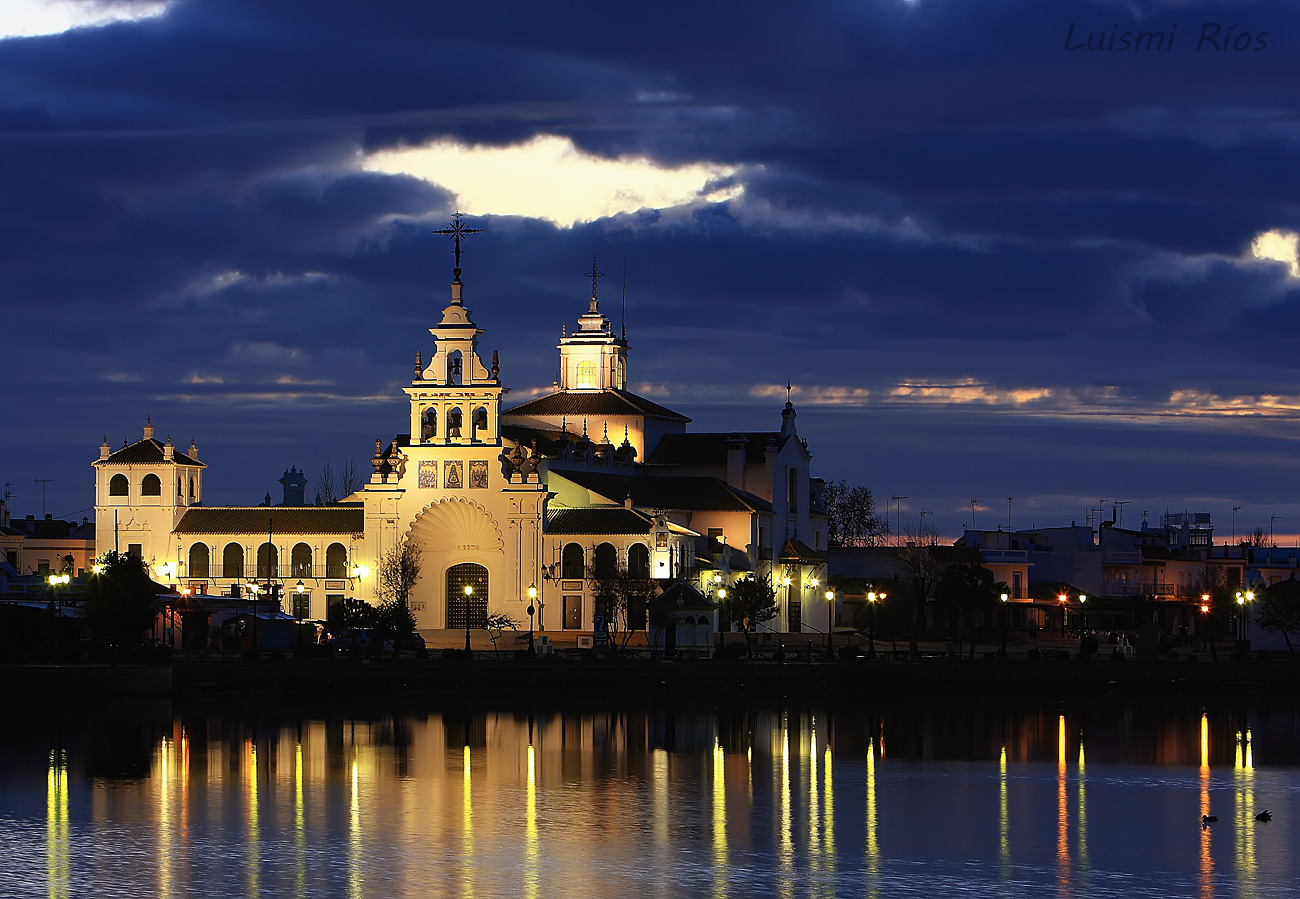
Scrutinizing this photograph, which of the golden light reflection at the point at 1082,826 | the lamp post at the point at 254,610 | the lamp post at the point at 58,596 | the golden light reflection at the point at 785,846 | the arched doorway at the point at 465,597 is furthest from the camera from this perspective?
the arched doorway at the point at 465,597

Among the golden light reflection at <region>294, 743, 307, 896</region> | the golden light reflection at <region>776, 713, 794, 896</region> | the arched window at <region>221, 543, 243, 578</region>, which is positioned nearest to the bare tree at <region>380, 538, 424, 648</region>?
the arched window at <region>221, 543, 243, 578</region>

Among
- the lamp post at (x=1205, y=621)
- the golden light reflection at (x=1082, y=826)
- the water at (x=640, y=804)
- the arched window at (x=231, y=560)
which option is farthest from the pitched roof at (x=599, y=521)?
the golden light reflection at (x=1082, y=826)

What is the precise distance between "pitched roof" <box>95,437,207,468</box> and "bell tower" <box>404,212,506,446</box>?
11.5 m

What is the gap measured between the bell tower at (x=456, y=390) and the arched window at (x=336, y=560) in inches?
233

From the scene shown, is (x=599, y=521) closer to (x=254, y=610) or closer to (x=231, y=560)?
(x=254, y=610)

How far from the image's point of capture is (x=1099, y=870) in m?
33.6

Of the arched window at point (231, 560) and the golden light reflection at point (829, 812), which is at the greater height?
the arched window at point (231, 560)

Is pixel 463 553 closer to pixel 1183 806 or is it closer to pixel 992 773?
pixel 992 773

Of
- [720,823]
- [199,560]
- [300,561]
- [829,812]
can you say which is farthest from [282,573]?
[720,823]

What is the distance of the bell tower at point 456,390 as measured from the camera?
295ft

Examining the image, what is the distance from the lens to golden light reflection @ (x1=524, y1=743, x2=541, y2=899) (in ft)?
105

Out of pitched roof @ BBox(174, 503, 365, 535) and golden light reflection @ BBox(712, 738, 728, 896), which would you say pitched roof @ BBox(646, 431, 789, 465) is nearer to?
pitched roof @ BBox(174, 503, 365, 535)

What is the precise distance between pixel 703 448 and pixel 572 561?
1611 cm

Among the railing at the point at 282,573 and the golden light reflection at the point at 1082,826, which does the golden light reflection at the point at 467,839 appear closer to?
the golden light reflection at the point at 1082,826
